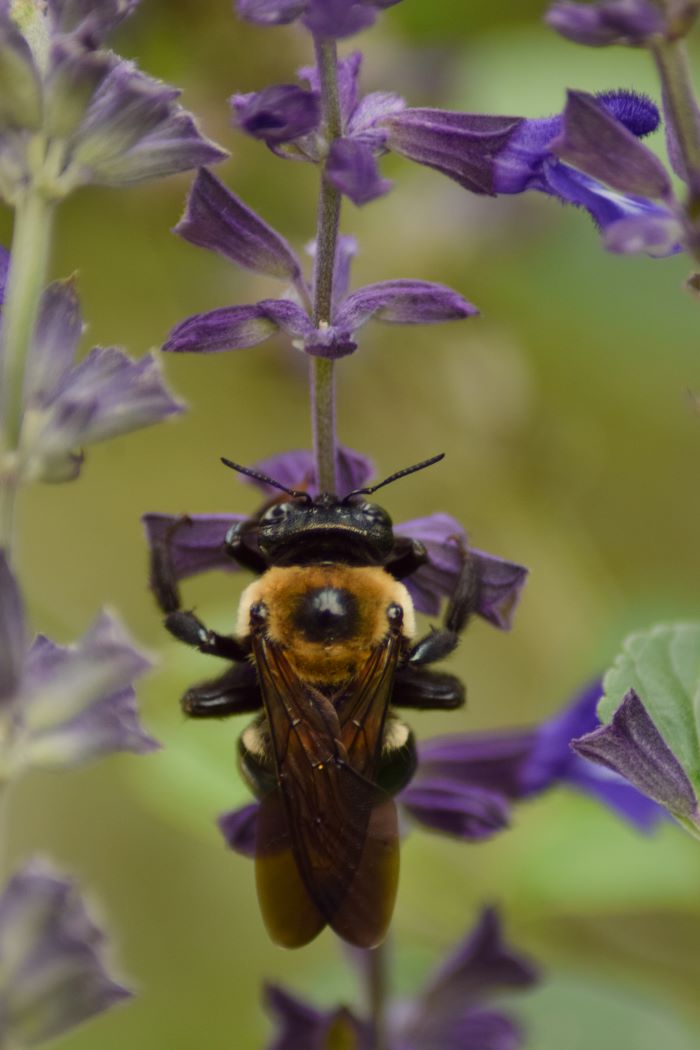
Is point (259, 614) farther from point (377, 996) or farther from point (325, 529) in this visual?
point (377, 996)

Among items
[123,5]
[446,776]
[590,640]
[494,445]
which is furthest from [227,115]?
[123,5]

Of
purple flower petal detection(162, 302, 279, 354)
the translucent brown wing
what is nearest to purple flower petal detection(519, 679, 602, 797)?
the translucent brown wing

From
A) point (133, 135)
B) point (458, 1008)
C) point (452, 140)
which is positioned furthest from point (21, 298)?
point (458, 1008)

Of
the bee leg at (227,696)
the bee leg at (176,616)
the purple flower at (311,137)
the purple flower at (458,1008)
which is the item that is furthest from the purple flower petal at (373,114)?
the purple flower at (458,1008)

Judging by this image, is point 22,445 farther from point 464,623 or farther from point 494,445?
point 494,445

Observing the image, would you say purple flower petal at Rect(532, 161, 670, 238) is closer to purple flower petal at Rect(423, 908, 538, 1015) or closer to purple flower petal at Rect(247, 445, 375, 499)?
purple flower petal at Rect(247, 445, 375, 499)

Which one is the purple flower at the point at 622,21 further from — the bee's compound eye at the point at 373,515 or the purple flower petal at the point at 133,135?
the bee's compound eye at the point at 373,515
